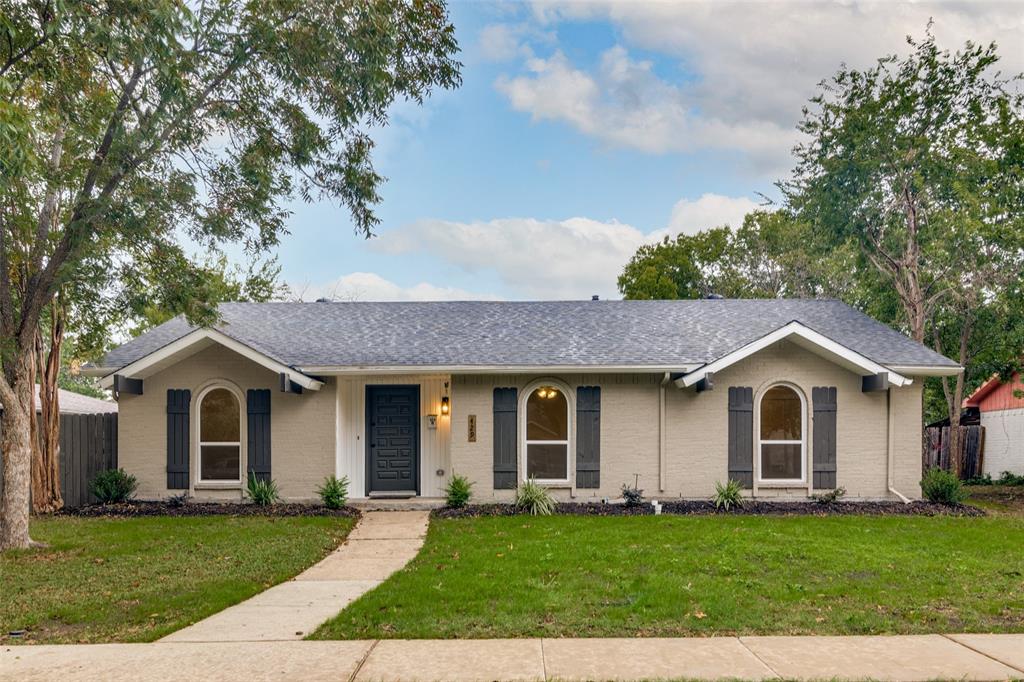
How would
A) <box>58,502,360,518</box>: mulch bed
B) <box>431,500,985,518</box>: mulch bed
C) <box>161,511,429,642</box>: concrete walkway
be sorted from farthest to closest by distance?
<box>58,502,360,518</box>: mulch bed < <box>431,500,985,518</box>: mulch bed < <box>161,511,429,642</box>: concrete walkway

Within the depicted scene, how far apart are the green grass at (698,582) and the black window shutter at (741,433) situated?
2.40 metres

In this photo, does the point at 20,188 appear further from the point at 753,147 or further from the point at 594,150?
the point at 753,147

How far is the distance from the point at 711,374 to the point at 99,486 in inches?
440

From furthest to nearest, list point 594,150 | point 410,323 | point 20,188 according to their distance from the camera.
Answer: point 594,150 < point 410,323 < point 20,188

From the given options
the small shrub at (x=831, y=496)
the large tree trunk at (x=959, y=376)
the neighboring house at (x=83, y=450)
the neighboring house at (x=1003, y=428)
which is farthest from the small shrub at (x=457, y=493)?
the neighboring house at (x=1003, y=428)

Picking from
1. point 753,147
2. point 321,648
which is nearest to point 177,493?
point 321,648

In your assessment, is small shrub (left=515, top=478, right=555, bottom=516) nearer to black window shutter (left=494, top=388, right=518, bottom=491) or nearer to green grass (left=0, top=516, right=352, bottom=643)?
black window shutter (left=494, top=388, right=518, bottom=491)

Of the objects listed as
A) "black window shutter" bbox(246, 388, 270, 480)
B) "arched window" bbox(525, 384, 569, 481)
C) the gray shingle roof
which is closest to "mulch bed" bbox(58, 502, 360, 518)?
"black window shutter" bbox(246, 388, 270, 480)

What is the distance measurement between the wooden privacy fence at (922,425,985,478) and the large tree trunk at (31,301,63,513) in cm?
2142

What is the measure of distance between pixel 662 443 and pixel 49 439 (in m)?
11.1

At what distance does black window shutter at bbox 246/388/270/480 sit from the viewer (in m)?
13.1

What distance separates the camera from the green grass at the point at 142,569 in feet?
19.8

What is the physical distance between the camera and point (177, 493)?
13102mm

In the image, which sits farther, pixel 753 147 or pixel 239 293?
pixel 239 293
